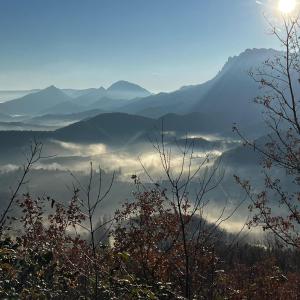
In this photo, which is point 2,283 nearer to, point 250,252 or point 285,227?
point 285,227

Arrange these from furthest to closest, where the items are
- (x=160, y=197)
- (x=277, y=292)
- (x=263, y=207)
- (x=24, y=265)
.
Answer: (x=277, y=292)
(x=160, y=197)
(x=263, y=207)
(x=24, y=265)

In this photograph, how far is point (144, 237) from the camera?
16.3 metres

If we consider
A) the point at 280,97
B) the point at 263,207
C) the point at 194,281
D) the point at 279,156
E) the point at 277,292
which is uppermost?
the point at 280,97

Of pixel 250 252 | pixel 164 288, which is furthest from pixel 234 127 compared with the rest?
pixel 250 252

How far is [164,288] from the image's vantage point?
10.6 metres

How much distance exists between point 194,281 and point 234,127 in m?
5.86

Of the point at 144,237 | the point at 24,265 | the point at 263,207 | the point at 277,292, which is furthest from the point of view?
the point at 277,292

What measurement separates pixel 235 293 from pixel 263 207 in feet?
9.73

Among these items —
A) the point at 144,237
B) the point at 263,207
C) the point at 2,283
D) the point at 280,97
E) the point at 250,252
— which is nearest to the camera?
the point at 2,283

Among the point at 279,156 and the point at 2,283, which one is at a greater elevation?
the point at 279,156

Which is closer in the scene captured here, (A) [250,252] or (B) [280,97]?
(B) [280,97]

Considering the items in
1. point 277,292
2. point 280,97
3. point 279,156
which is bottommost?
point 277,292

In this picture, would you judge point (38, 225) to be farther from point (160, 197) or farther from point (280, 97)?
point (280, 97)

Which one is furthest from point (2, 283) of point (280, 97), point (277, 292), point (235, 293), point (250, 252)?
point (250, 252)
